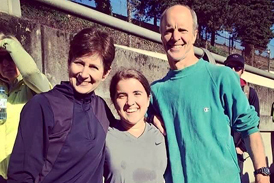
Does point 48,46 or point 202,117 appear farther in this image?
point 48,46

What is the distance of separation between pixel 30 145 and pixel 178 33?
121 cm

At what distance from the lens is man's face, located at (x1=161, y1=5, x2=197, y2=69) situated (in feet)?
7.85

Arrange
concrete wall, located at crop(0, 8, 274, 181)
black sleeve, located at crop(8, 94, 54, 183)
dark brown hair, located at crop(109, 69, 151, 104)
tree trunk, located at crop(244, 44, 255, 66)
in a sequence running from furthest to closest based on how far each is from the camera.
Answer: tree trunk, located at crop(244, 44, 255, 66) < concrete wall, located at crop(0, 8, 274, 181) < dark brown hair, located at crop(109, 69, 151, 104) < black sleeve, located at crop(8, 94, 54, 183)

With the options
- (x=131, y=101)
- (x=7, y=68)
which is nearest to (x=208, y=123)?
(x=131, y=101)

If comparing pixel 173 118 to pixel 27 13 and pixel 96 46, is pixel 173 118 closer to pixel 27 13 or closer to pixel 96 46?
pixel 96 46

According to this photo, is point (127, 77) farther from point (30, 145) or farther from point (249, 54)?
point (249, 54)

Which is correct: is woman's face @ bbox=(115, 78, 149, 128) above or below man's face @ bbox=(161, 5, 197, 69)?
below

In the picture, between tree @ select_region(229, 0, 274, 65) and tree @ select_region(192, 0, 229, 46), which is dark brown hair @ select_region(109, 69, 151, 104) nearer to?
tree @ select_region(192, 0, 229, 46)

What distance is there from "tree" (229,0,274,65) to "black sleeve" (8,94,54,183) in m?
42.1

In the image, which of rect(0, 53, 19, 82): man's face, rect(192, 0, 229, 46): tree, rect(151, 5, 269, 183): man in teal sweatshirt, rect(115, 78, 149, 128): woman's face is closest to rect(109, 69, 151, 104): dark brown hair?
rect(115, 78, 149, 128): woman's face

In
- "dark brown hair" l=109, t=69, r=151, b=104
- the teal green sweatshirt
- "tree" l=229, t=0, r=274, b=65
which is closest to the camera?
the teal green sweatshirt

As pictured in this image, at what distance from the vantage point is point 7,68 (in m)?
2.46

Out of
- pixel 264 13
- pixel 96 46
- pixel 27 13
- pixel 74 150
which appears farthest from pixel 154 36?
pixel 264 13

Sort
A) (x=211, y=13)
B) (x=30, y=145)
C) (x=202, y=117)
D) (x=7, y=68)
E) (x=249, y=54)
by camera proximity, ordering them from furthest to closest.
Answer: (x=211, y=13) < (x=249, y=54) < (x=7, y=68) < (x=202, y=117) < (x=30, y=145)
